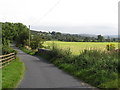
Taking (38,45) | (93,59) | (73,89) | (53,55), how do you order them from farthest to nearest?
1. (38,45)
2. (53,55)
3. (93,59)
4. (73,89)

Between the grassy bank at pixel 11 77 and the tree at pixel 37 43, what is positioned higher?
the tree at pixel 37 43

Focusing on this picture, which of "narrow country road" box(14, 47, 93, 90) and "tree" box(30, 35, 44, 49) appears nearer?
"narrow country road" box(14, 47, 93, 90)

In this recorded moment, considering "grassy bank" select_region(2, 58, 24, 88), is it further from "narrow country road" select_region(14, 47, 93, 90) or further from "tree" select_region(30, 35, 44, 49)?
"tree" select_region(30, 35, 44, 49)

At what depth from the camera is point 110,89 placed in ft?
34.5

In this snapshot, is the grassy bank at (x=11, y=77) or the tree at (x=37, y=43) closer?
the grassy bank at (x=11, y=77)

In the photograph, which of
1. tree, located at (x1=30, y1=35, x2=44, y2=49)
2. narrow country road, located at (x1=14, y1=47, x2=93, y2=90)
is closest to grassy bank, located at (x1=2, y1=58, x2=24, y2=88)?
narrow country road, located at (x1=14, y1=47, x2=93, y2=90)

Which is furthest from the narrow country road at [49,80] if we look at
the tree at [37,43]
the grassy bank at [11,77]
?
the tree at [37,43]

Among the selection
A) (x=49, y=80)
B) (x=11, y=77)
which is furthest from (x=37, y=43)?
(x=49, y=80)

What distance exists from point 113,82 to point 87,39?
108727mm

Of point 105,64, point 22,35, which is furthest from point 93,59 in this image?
point 22,35

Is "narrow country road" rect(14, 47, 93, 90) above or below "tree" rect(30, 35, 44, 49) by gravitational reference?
below

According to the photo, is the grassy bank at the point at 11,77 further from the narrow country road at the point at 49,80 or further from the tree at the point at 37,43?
the tree at the point at 37,43

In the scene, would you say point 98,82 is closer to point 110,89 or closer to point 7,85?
point 110,89

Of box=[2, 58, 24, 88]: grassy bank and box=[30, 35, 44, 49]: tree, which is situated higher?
box=[30, 35, 44, 49]: tree
